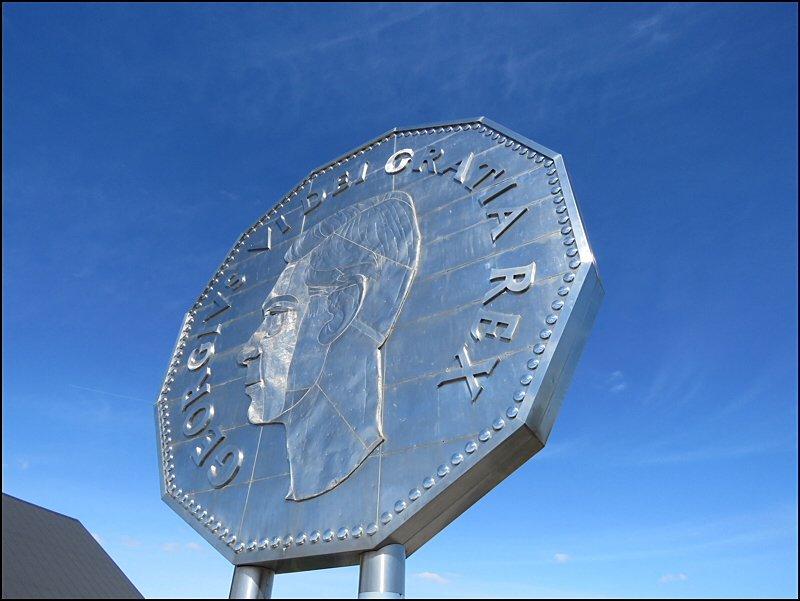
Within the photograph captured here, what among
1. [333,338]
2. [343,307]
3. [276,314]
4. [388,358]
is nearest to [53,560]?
[276,314]

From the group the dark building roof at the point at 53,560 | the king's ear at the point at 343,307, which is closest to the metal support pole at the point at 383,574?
the king's ear at the point at 343,307

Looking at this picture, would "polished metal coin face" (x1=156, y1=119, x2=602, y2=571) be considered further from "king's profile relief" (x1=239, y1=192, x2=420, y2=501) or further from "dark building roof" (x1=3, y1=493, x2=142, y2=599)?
"dark building roof" (x1=3, y1=493, x2=142, y2=599)

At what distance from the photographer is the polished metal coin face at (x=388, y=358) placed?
16.6ft

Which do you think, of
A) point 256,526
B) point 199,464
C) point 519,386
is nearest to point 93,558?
point 199,464

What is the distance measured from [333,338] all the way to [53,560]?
7150 mm

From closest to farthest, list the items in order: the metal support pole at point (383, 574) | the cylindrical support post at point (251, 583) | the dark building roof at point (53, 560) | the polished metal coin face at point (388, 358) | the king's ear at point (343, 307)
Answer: the metal support pole at point (383, 574), the polished metal coin face at point (388, 358), the cylindrical support post at point (251, 583), the king's ear at point (343, 307), the dark building roof at point (53, 560)

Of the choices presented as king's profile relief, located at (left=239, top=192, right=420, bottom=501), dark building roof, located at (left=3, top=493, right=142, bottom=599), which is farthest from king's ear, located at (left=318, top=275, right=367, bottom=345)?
dark building roof, located at (left=3, top=493, right=142, bottom=599)

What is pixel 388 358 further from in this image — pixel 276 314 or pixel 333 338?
pixel 276 314

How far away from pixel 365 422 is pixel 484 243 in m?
2.25

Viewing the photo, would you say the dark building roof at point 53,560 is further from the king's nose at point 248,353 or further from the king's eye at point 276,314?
the king's eye at point 276,314

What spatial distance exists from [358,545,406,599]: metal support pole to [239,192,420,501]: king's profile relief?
31.4 inches

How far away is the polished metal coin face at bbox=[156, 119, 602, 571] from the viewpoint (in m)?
5.06

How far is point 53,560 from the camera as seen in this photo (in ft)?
32.8

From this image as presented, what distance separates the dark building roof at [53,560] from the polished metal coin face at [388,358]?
3198 millimetres
